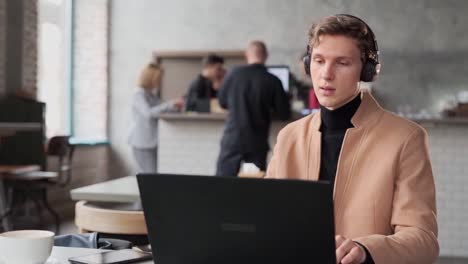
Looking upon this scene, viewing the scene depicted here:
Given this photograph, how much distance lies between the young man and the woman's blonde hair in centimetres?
515

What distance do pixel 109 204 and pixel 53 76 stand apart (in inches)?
199

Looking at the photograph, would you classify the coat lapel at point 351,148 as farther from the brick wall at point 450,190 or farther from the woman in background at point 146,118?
the woman in background at point 146,118

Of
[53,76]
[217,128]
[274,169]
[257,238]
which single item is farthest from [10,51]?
[257,238]

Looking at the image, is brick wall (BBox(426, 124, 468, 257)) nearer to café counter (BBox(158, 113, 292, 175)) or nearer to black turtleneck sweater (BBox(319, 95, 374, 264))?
café counter (BBox(158, 113, 292, 175))

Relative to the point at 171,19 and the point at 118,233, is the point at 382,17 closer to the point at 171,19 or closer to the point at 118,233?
the point at 171,19

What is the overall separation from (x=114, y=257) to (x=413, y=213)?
675mm

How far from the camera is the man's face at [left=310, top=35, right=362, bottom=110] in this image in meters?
1.55

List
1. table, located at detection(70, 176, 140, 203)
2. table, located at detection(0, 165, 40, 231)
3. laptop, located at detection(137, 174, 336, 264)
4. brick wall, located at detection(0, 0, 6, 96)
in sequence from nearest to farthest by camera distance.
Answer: laptop, located at detection(137, 174, 336, 264), table, located at detection(70, 176, 140, 203), table, located at detection(0, 165, 40, 231), brick wall, located at detection(0, 0, 6, 96)

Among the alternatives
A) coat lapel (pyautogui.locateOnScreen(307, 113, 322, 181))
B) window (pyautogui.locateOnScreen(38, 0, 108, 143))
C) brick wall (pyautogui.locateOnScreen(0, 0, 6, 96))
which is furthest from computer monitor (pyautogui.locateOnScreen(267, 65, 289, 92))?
coat lapel (pyautogui.locateOnScreen(307, 113, 322, 181))

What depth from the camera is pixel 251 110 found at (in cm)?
535

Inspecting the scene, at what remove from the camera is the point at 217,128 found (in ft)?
19.2

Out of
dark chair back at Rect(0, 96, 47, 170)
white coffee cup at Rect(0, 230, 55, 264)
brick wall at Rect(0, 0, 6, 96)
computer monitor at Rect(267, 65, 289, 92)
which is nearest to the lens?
white coffee cup at Rect(0, 230, 55, 264)

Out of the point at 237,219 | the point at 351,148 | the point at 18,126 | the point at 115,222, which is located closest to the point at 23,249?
the point at 237,219

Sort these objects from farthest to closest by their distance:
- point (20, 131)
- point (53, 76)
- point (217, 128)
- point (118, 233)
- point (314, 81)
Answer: point (53, 76) → point (20, 131) → point (217, 128) → point (118, 233) → point (314, 81)
